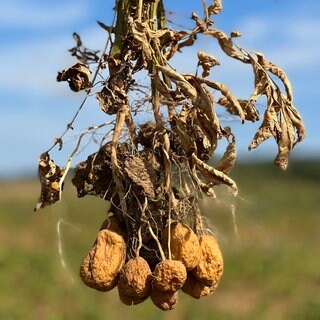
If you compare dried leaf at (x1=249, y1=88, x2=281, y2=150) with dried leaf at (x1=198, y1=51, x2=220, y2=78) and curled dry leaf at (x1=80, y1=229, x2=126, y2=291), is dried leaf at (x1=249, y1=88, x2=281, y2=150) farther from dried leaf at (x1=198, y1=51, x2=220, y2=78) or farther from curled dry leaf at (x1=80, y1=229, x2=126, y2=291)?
curled dry leaf at (x1=80, y1=229, x2=126, y2=291)

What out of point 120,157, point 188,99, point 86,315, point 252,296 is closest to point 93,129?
point 120,157

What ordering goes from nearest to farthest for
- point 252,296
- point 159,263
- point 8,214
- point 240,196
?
point 159,263 < point 240,196 < point 252,296 < point 8,214

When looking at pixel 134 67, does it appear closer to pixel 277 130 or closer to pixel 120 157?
pixel 120 157

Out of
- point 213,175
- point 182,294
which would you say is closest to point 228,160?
point 213,175

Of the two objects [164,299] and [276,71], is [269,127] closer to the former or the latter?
[276,71]

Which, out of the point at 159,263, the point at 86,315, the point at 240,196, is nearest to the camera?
the point at 159,263

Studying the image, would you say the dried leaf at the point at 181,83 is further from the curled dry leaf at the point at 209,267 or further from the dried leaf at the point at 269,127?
the curled dry leaf at the point at 209,267

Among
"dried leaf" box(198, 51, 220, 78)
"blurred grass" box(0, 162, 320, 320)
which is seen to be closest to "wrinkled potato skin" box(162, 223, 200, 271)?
"dried leaf" box(198, 51, 220, 78)

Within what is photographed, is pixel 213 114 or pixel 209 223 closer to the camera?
pixel 213 114

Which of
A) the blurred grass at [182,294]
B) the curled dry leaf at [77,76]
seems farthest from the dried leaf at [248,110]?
the blurred grass at [182,294]
